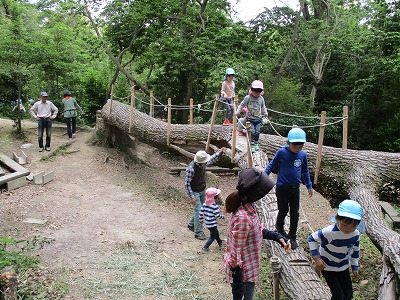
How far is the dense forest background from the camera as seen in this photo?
1288 centimetres

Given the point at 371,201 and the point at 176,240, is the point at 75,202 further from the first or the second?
the point at 371,201

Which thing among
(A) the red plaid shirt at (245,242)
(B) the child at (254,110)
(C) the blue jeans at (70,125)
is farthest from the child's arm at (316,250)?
(C) the blue jeans at (70,125)

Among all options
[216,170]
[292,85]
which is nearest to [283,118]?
[292,85]

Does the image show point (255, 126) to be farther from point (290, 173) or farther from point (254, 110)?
point (290, 173)

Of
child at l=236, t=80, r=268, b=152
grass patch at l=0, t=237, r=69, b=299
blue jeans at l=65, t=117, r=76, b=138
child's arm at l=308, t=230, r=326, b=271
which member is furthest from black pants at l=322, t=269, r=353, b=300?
blue jeans at l=65, t=117, r=76, b=138

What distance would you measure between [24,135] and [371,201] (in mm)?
10579

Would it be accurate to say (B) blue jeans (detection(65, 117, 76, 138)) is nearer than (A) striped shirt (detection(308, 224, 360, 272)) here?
No

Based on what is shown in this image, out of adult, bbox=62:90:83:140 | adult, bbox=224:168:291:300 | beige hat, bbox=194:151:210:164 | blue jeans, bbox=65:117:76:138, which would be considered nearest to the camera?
adult, bbox=224:168:291:300

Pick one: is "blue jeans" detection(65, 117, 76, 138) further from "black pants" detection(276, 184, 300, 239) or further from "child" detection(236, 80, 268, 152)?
"black pants" detection(276, 184, 300, 239)

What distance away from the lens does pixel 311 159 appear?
23.9ft

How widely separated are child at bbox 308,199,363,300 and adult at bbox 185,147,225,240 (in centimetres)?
350

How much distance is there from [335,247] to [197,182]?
12.7ft

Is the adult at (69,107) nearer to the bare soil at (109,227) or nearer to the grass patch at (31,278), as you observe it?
the bare soil at (109,227)

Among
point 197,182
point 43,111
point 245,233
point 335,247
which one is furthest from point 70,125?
point 335,247
